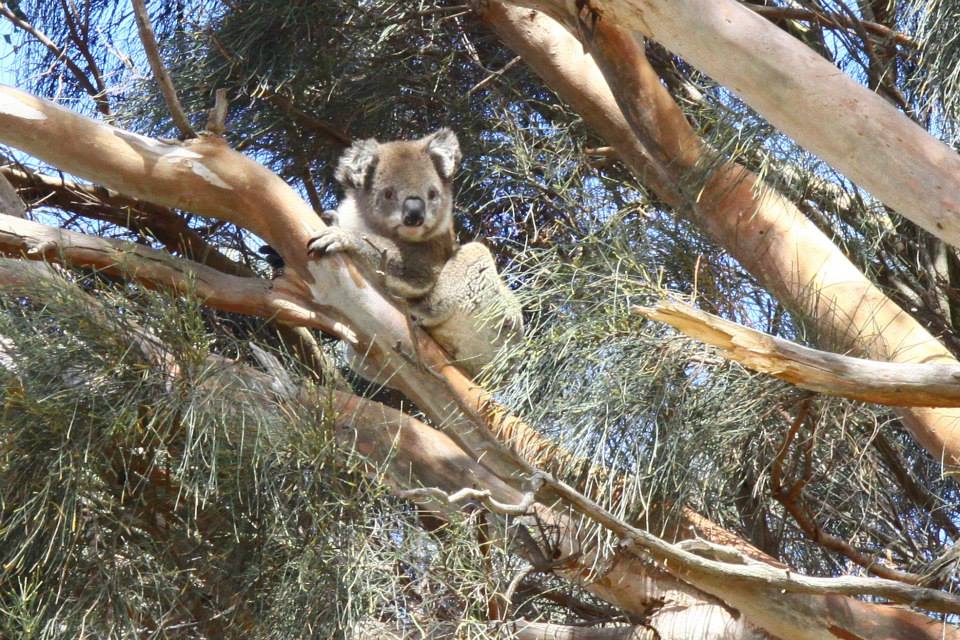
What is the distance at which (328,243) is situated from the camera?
3.75 meters

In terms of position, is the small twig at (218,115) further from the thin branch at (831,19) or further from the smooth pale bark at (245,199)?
the thin branch at (831,19)

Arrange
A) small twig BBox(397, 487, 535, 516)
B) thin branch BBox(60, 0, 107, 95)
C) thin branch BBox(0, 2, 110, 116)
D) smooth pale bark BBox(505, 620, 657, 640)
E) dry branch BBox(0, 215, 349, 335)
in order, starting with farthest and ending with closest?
thin branch BBox(60, 0, 107, 95)
thin branch BBox(0, 2, 110, 116)
dry branch BBox(0, 215, 349, 335)
smooth pale bark BBox(505, 620, 657, 640)
small twig BBox(397, 487, 535, 516)

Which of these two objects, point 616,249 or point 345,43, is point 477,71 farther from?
point 616,249

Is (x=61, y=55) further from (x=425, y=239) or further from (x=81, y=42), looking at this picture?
(x=425, y=239)

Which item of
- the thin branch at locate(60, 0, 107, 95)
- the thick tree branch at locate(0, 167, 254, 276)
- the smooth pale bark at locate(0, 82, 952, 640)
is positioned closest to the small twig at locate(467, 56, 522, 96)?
A: the thick tree branch at locate(0, 167, 254, 276)

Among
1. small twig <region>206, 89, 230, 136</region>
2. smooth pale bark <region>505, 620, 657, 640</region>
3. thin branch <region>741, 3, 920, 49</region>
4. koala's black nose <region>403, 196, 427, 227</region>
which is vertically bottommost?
smooth pale bark <region>505, 620, 657, 640</region>

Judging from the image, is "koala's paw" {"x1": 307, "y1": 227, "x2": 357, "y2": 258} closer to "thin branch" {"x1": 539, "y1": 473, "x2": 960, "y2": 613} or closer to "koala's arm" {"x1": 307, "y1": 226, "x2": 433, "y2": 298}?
"koala's arm" {"x1": 307, "y1": 226, "x2": 433, "y2": 298}

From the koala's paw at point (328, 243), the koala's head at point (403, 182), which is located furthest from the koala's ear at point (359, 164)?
the koala's paw at point (328, 243)

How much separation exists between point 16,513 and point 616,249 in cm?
192

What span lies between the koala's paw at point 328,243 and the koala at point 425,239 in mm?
673

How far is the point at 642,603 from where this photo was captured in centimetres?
378

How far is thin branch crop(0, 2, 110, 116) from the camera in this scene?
17.3 ft

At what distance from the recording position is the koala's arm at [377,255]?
3.75 metres

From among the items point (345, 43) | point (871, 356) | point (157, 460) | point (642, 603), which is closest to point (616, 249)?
point (871, 356)
